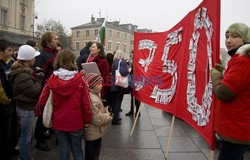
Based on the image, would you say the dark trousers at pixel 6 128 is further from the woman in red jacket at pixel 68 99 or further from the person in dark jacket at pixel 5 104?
the woman in red jacket at pixel 68 99

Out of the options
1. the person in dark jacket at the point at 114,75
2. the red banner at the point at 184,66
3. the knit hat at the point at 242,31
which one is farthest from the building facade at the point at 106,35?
the knit hat at the point at 242,31

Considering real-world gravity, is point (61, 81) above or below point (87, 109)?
above

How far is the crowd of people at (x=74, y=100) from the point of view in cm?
215

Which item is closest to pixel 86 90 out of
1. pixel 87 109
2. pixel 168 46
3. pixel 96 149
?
pixel 87 109

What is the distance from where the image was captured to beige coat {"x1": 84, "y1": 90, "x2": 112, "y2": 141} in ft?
9.55

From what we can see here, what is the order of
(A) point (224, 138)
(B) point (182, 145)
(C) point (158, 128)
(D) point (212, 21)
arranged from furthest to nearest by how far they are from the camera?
(C) point (158, 128), (B) point (182, 145), (D) point (212, 21), (A) point (224, 138)

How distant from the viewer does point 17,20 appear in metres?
35.0

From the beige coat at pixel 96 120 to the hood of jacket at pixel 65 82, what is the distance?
1.12ft

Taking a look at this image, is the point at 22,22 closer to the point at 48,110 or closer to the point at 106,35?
the point at 106,35

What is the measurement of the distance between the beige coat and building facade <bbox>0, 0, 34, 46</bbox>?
30.8 meters

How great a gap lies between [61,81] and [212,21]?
6.24 feet

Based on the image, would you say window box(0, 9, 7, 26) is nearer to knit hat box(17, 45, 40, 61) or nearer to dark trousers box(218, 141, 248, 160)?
knit hat box(17, 45, 40, 61)

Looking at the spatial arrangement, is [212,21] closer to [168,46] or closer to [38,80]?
[168,46]

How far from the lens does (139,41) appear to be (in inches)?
207
